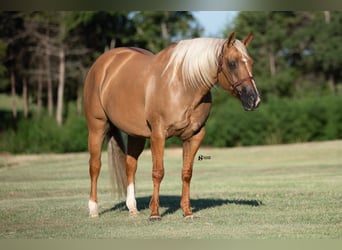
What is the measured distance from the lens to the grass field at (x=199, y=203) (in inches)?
312

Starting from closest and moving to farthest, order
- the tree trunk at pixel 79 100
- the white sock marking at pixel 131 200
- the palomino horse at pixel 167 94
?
the palomino horse at pixel 167 94 → the white sock marking at pixel 131 200 → the tree trunk at pixel 79 100

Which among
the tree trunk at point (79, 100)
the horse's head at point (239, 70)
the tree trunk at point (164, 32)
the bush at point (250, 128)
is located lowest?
the tree trunk at point (79, 100)

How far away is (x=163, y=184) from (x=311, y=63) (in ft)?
67.3

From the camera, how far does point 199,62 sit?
8492 mm

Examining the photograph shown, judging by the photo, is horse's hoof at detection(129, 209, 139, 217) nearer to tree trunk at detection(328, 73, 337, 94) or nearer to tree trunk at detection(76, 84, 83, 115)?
tree trunk at detection(76, 84, 83, 115)

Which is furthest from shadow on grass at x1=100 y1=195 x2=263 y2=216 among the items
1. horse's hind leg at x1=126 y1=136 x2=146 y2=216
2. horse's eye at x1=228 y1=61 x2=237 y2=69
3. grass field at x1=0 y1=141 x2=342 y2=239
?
horse's eye at x1=228 y1=61 x2=237 y2=69

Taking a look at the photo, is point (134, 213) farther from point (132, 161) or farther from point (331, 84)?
point (331, 84)

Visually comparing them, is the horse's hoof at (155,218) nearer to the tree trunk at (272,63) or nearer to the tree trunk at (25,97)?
the tree trunk at (25,97)

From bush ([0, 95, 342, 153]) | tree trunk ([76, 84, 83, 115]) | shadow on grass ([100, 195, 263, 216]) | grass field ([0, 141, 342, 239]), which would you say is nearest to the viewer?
grass field ([0, 141, 342, 239])

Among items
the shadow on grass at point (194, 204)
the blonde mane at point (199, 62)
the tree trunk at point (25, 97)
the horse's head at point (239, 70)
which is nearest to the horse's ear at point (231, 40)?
the horse's head at point (239, 70)

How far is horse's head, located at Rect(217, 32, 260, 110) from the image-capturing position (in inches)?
324

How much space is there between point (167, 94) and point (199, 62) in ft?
1.74

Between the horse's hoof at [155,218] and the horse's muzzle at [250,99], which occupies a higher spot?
the horse's muzzle at [250,99]

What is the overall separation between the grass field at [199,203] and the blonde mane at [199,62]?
1.65m
